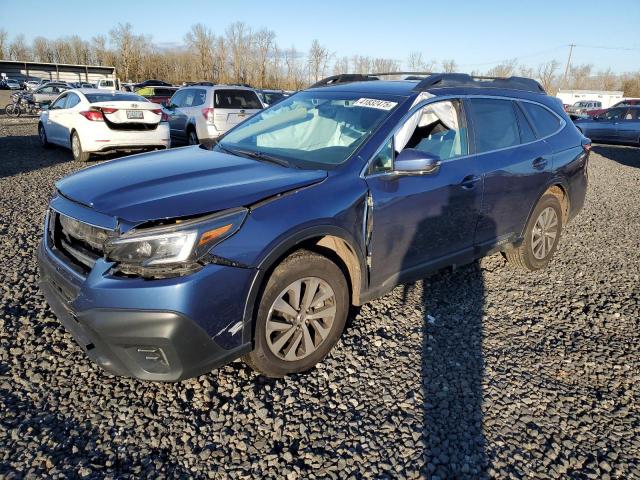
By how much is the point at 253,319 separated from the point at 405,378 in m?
1.12

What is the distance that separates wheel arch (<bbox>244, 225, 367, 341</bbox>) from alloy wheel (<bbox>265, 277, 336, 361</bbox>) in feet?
0.58

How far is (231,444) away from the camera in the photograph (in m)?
2.31

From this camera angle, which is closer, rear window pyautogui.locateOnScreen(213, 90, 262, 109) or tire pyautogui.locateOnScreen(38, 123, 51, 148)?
rear window pyautogui.locateOnScreen(213, 90, 262, 109)

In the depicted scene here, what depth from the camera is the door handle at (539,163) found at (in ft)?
13.8

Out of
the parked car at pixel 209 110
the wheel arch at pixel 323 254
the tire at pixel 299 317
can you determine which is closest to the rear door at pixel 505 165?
the wheel arch at pixel 323 254

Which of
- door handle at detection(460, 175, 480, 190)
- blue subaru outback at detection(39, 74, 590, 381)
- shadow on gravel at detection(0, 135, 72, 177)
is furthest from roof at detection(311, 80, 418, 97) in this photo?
shadow on gravel at detection(0, 135, 72, 177)

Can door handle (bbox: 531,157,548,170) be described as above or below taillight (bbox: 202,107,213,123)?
below

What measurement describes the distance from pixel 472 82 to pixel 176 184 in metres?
2.75

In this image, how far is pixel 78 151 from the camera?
9.82m

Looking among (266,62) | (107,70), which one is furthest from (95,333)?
(107,70)

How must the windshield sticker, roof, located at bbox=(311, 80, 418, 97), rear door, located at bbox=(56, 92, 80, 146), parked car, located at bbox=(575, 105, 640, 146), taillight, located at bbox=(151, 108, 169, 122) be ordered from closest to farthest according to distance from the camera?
1. the windshield sticker
2. roof, located at bbox=(311, 80, 418, 97)
3. taillight, located at bbox=(151, 108, 169, 122)
4. rear door, located at bbox=(56, 92, 80, 146)
5. parked car, located at bbox=(575, 105, 640, 146)

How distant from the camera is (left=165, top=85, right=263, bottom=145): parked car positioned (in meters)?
11.1

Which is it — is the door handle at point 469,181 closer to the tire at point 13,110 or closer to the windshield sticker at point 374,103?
the windshield sticker at point 374,103

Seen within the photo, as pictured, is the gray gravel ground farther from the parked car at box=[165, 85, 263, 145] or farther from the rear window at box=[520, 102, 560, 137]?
the parked car at box=[165, 85, 263, 145]
